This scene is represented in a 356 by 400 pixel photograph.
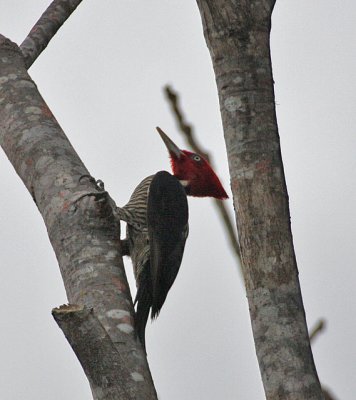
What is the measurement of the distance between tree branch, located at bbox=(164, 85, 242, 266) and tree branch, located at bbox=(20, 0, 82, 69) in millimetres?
1784

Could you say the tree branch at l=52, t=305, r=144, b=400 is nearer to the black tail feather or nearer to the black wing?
the black tail feather

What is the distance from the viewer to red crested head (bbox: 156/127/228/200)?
6.46m

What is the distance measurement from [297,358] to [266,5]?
1303 millimetres

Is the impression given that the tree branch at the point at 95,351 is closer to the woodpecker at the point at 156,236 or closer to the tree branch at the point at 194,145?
the tree branch at the point at 194,145

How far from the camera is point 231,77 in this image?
334 cm

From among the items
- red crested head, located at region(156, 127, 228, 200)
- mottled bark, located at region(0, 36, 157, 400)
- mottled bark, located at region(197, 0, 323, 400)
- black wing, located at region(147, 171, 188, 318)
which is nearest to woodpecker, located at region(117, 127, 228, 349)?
black wing, located at region(147, 171, 188, 318)

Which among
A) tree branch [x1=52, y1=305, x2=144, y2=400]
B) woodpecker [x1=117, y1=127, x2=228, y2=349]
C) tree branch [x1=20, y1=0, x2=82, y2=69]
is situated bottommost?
tree branch [x1=52, y1=305, x2=144, y2=400]

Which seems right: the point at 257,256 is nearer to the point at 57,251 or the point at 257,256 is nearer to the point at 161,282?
the point at 57,251

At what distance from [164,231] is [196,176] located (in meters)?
1.42

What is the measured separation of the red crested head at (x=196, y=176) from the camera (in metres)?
6.46

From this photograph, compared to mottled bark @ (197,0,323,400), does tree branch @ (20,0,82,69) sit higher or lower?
higher

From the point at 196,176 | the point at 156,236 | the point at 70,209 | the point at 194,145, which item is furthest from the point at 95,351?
A: the point at 196,176

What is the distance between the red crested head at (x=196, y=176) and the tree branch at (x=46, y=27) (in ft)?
4.63

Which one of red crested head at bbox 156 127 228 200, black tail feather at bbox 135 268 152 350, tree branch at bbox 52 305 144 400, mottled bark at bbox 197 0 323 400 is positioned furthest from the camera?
red crested head at bbox 156 127 228 200
